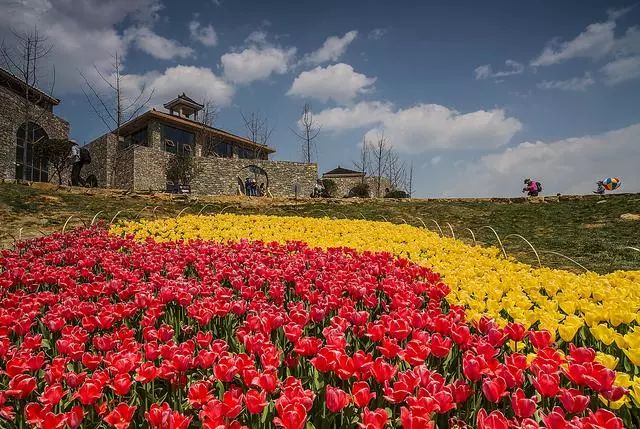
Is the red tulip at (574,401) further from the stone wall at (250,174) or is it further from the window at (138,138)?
the window at (138,138)

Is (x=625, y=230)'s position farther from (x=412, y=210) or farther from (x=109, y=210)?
(x=109, y=210)

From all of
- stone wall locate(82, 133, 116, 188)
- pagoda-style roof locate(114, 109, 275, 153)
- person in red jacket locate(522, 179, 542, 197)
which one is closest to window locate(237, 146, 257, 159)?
pagoda-style roof locate(114, 109, 275, 153)

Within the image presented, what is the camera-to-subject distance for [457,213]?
50.6 feet

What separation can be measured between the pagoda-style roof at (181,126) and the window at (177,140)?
598mm

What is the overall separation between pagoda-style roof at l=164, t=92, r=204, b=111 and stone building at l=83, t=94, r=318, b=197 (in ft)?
11.6

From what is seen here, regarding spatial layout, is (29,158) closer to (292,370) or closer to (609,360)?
(292,370)

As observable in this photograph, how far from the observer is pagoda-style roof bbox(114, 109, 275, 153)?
39.9 meters

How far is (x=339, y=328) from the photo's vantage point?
2.21 m

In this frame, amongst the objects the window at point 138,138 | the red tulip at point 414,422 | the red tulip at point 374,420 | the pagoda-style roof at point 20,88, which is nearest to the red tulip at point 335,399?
the red tulip at point 374,420

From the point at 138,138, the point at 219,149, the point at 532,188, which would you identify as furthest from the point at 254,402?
the point at 219,149

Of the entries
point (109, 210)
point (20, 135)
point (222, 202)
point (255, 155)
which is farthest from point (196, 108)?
point (109, 210)

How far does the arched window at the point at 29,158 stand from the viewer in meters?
24.5

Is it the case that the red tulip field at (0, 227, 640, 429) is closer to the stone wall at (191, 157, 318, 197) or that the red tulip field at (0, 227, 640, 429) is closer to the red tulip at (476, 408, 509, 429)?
the red tulip at (476, 408, 509, 429)

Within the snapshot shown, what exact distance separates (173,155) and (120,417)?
36.2 meters
